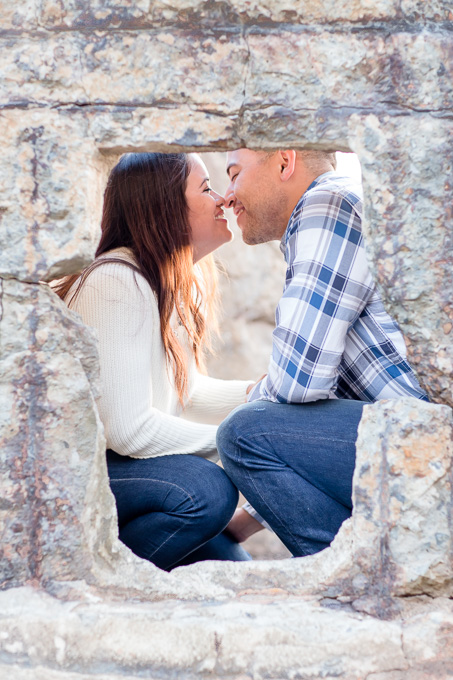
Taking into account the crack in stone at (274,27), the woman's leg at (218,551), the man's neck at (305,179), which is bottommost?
the woman's leg at (218,551)

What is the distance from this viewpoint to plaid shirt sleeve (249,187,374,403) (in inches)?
75.4

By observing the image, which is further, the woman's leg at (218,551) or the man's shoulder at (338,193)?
the woman's leg at (218,551)

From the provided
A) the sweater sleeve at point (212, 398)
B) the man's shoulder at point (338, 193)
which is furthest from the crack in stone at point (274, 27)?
the sweater sleeve at point (212, 398)

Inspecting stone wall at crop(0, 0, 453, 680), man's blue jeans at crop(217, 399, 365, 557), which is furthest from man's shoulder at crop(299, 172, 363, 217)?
man's blue jeans at crop(217, 399, 365, 557)

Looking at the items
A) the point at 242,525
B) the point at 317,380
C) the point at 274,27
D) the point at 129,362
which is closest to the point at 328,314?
the point at 317,380

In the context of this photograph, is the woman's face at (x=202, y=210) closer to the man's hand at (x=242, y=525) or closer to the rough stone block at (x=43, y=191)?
the rough stone block at (x=43, y=191)

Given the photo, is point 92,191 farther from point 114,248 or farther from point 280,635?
point 280,635

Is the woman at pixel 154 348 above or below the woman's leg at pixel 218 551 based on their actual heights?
above

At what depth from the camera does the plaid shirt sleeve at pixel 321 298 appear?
6.29 ft

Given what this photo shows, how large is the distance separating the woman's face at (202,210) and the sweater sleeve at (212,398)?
2.00 ft

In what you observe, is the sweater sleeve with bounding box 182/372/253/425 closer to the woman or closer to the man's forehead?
the woman

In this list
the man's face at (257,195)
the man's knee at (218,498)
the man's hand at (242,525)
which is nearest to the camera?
the man's knee at (218,498)

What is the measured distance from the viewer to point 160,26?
63.7 inches

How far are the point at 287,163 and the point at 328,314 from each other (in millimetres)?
698
